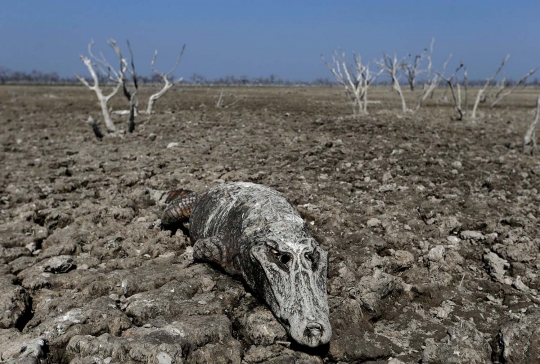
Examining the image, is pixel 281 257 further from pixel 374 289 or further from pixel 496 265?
pixel 496 265

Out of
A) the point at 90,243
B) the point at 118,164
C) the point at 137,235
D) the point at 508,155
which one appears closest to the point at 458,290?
the point at 137,235

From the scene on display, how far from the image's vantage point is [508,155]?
966 cm

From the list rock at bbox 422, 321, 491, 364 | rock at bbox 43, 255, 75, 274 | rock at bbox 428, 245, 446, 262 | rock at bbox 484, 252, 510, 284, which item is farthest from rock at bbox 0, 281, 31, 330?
rock at bbox 484, 252, 510, 284

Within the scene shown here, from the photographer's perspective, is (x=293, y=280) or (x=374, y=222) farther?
(x=374, y=222)

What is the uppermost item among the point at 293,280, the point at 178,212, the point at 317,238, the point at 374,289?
the point at 293,280

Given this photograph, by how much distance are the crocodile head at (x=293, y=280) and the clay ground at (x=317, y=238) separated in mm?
219

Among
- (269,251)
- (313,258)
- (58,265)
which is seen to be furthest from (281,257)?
(58,265)

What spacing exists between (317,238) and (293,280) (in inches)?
69.6

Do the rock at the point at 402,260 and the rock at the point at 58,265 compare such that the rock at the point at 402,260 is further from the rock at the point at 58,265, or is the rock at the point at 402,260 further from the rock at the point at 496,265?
the rock at the point at 58,265

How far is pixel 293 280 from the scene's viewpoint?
3486 millimetres

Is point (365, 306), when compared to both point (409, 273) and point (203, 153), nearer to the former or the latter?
point (409, 273)

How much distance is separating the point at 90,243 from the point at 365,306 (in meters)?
3.47

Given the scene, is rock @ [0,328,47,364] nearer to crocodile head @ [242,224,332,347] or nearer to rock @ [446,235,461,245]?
crocodile head @ [242,224,332,347]

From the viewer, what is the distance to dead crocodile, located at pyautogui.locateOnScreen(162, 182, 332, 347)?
10.9 ft
